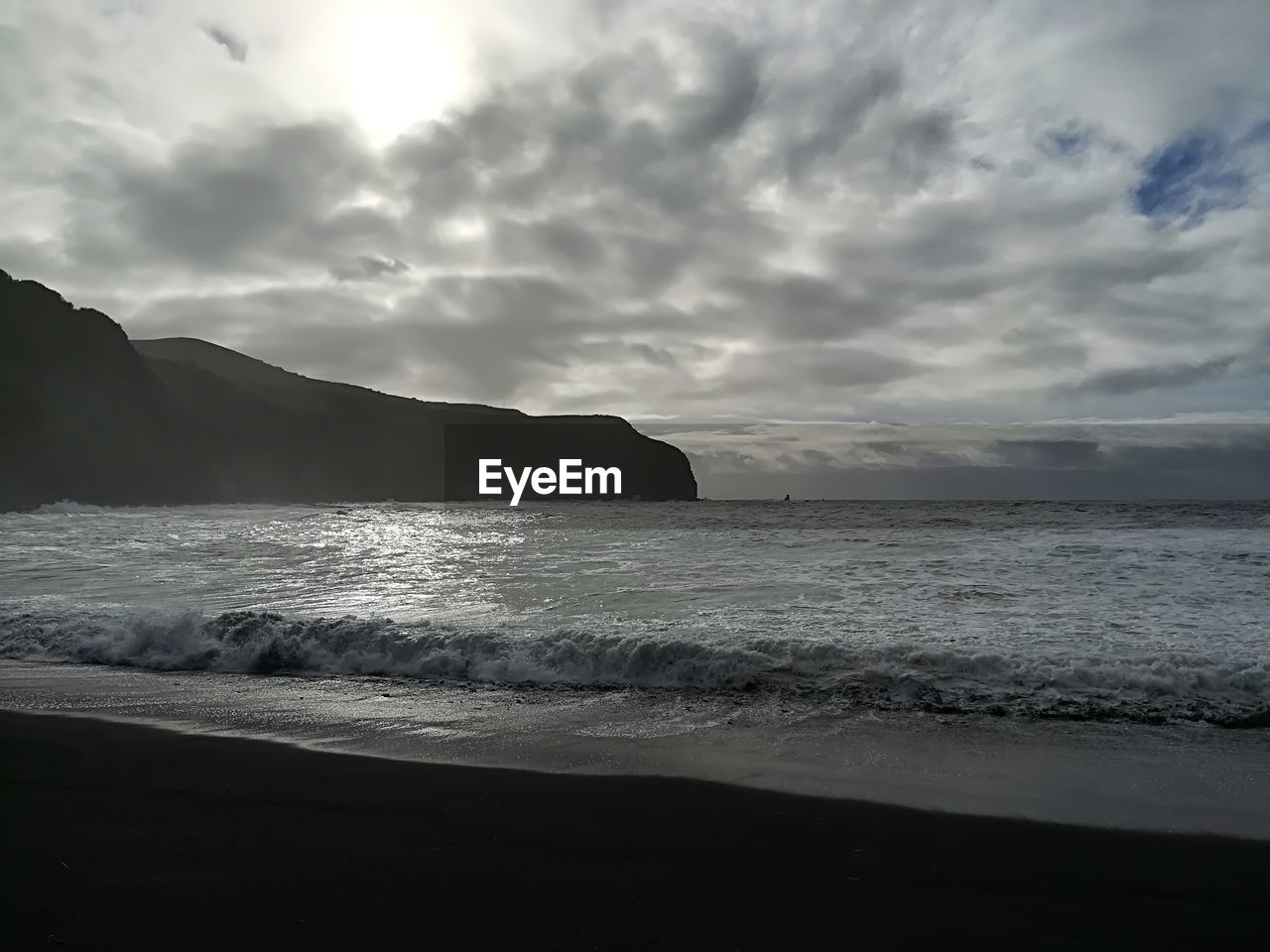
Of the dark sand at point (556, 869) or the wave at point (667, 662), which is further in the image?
the wave at point (667, 662)

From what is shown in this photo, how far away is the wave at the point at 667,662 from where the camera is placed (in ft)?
24.7

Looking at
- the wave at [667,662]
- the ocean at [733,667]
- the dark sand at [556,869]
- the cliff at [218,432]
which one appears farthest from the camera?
the cliff at [218,432]

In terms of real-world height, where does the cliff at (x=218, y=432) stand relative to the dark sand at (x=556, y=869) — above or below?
above

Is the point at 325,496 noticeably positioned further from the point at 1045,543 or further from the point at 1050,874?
the point at 1050,874

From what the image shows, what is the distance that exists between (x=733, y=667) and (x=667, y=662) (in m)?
0.80

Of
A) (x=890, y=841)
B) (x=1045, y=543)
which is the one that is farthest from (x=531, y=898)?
(x=1045, y=543)

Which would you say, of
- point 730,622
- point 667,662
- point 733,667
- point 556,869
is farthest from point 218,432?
point 556,869

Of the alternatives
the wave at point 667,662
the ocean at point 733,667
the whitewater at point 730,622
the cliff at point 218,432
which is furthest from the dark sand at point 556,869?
the cliff at point 218,432

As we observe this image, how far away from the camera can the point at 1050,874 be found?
3951mm

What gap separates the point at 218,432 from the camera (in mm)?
95250

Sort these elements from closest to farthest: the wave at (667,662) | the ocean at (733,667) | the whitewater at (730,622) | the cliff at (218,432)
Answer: the ocean at (733,667), the wave at (667,662), the whitewater at (730,622), the cliff at (218,432)

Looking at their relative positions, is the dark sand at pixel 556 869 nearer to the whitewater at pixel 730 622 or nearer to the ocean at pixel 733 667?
the ocean at pixel 733 667

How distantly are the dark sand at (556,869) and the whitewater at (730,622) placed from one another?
3048mm

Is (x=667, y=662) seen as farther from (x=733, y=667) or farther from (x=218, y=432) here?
(x=218, y=432)
